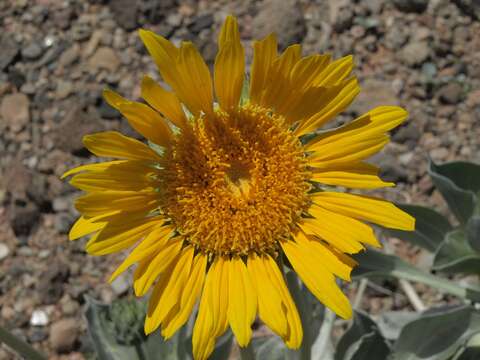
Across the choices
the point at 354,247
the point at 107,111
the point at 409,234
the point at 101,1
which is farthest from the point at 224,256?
the point at 101,1

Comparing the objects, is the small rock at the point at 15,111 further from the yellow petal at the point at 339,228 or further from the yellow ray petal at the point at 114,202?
the yellow petal at the point at 339,228

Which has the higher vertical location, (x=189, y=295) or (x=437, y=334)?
(x=189, y=295)

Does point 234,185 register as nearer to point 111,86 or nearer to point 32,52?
point 111,86

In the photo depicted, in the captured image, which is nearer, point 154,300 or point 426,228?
point 154,300

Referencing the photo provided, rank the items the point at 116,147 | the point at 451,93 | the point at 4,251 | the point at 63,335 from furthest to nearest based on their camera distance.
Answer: the point at 451,93, the point at 4,251, the point at 63,335, the point at 116,147

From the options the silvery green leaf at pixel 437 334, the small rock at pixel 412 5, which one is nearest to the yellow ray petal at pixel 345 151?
the silvery green leaf at pixel 437 334

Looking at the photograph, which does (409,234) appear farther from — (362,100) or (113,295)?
(113,295)

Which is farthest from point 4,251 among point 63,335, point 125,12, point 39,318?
point 125,12
